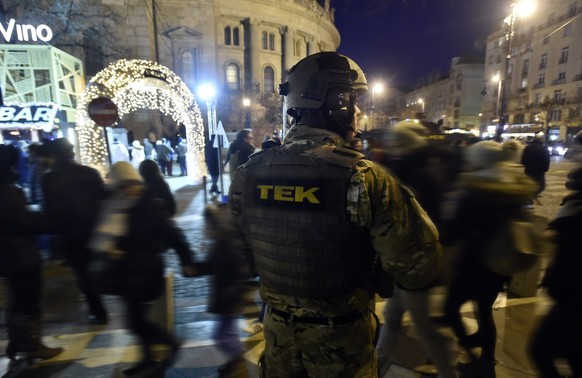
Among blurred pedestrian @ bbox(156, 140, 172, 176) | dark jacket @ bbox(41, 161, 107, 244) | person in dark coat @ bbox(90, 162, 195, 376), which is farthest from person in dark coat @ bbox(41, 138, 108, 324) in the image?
blurred pedestrian @ bbox(156, 140, 172, 176)

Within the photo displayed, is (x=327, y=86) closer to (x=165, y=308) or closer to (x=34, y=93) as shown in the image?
(x=165, y=308)

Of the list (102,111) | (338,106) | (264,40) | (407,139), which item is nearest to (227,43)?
(264,40)

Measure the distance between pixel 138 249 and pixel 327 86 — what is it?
2.06 m

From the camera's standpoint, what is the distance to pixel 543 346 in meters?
2.23

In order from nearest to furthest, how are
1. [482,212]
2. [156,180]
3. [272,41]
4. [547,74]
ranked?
[482,212] → [156,180] → [272,41] → [547,74]

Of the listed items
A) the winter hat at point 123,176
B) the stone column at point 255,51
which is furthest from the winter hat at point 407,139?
the stone column at point 255,51

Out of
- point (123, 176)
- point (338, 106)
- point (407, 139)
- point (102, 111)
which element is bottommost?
point (123, 176)

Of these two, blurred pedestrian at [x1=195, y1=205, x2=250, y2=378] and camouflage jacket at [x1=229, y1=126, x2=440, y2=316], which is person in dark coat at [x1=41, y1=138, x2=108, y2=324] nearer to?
blurred pedestrian at [x1=195, y1=205, x2=250, y2=378]

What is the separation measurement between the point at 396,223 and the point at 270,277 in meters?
0.68

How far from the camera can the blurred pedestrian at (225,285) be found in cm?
264

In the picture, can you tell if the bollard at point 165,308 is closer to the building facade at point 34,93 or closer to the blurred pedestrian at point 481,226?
the blurred pedestrian at point 481,226

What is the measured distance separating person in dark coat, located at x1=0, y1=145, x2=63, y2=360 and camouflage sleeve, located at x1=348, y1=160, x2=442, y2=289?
307 cm

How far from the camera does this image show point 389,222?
1.47m

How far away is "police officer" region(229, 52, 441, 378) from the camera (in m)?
1.49
